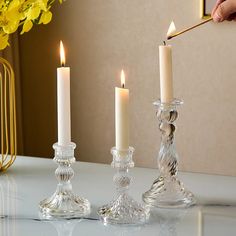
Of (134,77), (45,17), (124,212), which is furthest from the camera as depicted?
(134,77)

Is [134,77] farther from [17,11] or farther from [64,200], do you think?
[64,200]

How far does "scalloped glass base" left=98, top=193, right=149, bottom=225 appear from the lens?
121 cm

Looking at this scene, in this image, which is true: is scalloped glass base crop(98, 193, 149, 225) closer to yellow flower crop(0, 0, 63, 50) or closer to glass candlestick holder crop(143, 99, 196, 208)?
glass candlestick holder crop(143, 99, 196, 208)

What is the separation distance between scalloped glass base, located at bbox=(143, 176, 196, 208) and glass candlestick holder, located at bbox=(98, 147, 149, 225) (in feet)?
0.30

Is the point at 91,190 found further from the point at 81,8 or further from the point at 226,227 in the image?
the point at 81,8

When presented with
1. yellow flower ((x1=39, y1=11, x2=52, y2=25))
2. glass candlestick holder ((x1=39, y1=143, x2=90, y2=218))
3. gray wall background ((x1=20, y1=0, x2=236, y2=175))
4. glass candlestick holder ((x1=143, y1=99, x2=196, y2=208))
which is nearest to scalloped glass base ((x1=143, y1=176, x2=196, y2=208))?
glass candlestick holder ((x1=143, y1=99, x2=196, y2=208))

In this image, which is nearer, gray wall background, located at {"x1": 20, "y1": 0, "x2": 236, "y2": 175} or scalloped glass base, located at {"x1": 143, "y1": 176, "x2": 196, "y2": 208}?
scalloped glass base, located at {"x1": 143, "y1": 176, "x2": 196, "y2": 208}

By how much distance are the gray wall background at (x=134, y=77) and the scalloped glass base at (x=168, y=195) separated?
5.35ft

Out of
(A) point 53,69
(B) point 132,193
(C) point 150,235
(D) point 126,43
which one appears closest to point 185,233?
(C) point 150,235

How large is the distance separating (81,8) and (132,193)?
6.26 feet

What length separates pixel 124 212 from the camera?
4.01ft

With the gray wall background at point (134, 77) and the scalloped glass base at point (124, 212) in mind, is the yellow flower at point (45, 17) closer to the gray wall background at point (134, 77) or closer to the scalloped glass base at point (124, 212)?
the scalloped glass base at point (124, 212)

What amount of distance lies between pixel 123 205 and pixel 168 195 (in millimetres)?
144

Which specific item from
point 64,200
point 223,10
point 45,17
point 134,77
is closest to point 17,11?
point 45,17
